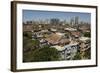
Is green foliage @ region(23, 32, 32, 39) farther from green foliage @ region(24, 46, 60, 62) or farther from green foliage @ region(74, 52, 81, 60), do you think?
green foliage @ region(74, 52, 81, 60)

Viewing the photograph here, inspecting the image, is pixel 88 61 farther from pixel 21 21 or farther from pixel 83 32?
pixel 21 21

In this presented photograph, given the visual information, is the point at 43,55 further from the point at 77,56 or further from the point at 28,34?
the point at 77,56

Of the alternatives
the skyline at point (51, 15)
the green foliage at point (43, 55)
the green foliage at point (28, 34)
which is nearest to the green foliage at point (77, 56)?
the green foliage at point (43, 55)

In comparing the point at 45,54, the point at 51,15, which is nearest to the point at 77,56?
the point at 45,54

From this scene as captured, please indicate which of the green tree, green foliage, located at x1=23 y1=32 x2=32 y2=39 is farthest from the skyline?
the green tree

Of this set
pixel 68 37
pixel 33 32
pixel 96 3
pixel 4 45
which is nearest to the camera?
pixel 4 45

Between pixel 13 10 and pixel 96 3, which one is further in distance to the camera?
pixel 96 3

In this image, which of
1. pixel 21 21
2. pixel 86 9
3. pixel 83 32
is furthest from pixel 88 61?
pixel 21 21

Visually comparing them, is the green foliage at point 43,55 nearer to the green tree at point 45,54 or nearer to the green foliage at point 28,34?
the green tree at point 45,54
